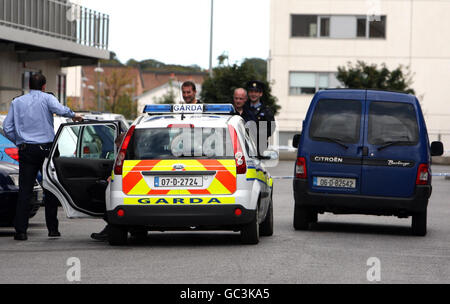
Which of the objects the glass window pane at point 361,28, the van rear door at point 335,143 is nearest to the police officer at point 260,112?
the van rear door at point 335,143

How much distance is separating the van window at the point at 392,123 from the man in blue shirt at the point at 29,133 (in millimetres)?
4144

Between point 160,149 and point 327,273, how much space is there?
2.95 meters

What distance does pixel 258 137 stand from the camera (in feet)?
47.6

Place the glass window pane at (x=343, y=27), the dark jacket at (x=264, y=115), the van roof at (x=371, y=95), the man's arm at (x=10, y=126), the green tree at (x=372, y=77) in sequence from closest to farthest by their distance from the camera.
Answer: the man's arm at (x=10, y=126), the van roof at (x=371, y=95), the dark jacket at (x=264, y=115), the green tree at (x=372, y=77), the glass window pane at (x=343, y=27)

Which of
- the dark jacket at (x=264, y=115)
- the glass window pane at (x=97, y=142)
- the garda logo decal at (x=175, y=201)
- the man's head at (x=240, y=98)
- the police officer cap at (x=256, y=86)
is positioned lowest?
the garda logo decal at (x=175, y=201)

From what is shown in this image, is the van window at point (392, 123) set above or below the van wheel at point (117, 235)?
above

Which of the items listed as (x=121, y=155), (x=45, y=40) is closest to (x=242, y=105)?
(x=121, y=155)

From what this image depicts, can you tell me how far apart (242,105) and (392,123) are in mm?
2209

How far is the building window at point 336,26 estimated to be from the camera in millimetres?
59656

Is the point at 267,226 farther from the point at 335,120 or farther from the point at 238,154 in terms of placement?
the point at 335,120

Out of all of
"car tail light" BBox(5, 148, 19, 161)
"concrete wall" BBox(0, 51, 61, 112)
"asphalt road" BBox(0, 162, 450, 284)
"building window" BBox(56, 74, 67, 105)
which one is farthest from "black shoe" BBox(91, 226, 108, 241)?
"building window" BBox(56, 74, 67, 105)

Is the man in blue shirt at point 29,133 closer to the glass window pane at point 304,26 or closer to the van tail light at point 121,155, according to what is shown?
the van tail light at point 121,155

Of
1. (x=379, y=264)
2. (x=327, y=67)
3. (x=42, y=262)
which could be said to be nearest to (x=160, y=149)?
(x=42, y=262)
